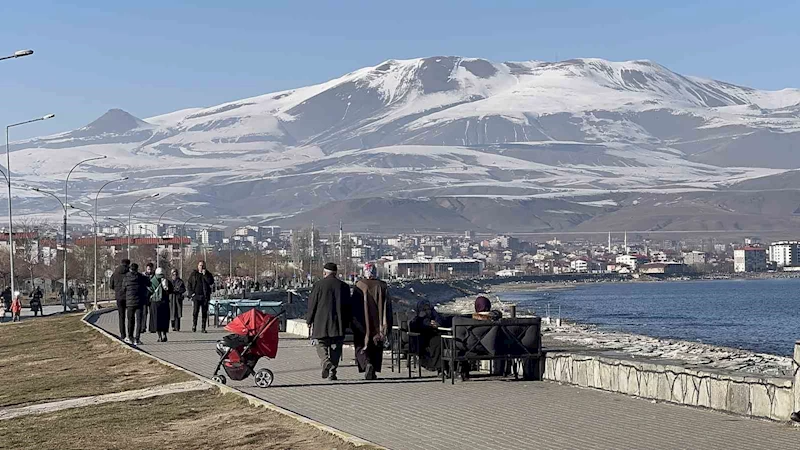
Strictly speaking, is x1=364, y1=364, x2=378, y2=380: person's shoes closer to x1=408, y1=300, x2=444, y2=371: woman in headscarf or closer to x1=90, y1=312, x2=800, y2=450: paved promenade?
x1=90, y1=312, x2=800, y2=450: paved promenade

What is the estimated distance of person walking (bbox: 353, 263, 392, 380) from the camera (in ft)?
59.7

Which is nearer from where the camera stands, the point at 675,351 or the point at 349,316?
the point at 349,316

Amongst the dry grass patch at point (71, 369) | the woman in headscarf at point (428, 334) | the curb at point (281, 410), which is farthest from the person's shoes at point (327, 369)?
the dry grass patch at point (71, 369)

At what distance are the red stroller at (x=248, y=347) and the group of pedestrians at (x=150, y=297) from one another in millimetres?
8565

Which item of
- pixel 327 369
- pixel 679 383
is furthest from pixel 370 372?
pixel 679 383

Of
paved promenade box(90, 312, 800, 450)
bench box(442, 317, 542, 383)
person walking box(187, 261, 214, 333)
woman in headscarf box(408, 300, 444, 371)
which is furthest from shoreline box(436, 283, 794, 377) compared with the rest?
paved promenade box(90, 312, 800, 450)

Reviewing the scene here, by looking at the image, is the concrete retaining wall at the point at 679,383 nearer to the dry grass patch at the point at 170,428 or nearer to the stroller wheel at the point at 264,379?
the stroller wheel at the point at 264,379

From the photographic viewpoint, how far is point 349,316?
720 inches

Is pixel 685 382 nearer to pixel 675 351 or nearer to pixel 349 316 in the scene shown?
pixel 349 316

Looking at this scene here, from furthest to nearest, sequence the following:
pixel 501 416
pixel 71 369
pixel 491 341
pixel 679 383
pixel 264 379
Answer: pixel 71 369, pixel 264 379, pixel 491 341, pixel 679 383, pixel 501 416

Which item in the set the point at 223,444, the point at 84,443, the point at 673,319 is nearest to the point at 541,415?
the point at 223,444

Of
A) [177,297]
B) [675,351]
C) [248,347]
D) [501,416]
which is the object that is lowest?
[675,351]

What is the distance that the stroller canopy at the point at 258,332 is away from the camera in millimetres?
17703

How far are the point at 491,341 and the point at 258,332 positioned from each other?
9.82 feet
